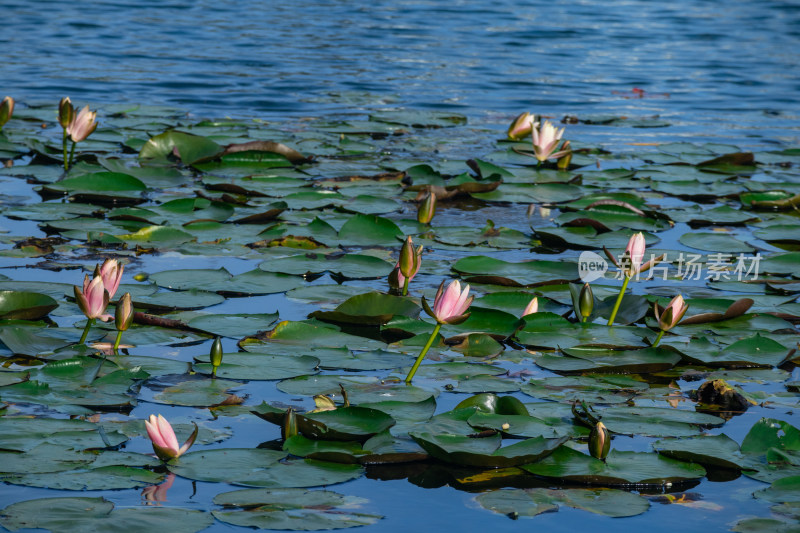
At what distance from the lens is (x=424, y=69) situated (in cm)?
1010

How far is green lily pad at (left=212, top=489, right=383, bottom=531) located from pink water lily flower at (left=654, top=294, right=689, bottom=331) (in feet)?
3.80

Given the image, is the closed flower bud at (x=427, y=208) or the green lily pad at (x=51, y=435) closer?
the green lily pad at (x=51, y=435)

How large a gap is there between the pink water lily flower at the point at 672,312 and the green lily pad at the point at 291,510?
1159mm

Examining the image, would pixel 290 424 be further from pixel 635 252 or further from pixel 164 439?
pixel 635 252

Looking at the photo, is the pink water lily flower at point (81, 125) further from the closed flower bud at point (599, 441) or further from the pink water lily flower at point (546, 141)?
the closed flower bud at point (599, 441)

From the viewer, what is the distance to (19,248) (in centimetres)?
351

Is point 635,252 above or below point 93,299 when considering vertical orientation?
above

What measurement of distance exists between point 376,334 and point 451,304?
587 millimetres

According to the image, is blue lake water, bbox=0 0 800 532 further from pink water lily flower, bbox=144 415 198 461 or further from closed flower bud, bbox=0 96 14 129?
closed flower bud, bbox=0 96 14 129

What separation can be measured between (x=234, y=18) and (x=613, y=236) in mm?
10902

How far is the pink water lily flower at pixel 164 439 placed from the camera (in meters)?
1.93

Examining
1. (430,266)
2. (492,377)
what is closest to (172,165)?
(430,266)

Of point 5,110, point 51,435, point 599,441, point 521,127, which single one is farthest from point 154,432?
point 521,127

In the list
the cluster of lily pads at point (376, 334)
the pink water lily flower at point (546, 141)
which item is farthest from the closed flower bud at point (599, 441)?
the pink water lily flower at point (546, 141)
